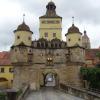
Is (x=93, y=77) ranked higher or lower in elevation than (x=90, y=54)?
lower

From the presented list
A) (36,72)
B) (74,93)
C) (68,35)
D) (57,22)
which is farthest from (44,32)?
(74,93)

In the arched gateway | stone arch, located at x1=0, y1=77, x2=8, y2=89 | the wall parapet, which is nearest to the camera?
the wall parapet

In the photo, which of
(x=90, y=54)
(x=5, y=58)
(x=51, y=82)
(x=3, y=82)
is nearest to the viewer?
(x=3, y=82)

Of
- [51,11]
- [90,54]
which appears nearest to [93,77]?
[51,11]

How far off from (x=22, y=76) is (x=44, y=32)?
13788 mm

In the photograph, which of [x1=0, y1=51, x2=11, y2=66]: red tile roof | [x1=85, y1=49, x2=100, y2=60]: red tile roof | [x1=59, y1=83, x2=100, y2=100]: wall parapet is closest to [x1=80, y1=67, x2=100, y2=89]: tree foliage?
[x1=59, y1=83, x2=100, y2=100]: wall parapet

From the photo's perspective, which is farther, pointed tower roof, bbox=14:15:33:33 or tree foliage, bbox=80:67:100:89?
pointed tower roof, bbox=14:15:33:33

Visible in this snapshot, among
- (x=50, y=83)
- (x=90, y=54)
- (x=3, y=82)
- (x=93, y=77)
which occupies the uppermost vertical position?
(x=90, y=54)

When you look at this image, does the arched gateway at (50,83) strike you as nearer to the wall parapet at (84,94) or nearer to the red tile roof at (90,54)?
the red tile roof at (90,54)

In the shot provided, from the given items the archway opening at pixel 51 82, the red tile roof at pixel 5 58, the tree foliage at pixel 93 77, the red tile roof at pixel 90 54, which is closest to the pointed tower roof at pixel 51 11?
the archway opening at pixel 51 82

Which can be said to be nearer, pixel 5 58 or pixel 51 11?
pixel 51 11

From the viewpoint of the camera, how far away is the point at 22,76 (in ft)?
145

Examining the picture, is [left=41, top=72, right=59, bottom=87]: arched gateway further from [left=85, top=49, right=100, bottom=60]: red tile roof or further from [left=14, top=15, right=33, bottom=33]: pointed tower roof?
[left=85, top=49, right=100, bottom=60]: red tile roof

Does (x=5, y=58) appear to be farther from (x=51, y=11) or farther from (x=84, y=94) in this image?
(x=84, y=94)
